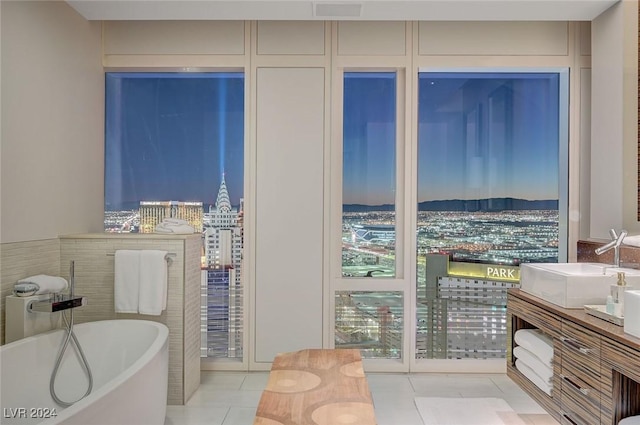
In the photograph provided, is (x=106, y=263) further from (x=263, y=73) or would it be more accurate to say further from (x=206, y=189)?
(x=263, y=73)

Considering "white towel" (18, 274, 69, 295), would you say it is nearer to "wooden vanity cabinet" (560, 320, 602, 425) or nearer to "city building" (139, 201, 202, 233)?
"city building" (139, 201, 202, 233)

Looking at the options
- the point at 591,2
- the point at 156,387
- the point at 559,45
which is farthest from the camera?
the point at 559,45

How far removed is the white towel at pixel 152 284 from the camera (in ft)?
9.88

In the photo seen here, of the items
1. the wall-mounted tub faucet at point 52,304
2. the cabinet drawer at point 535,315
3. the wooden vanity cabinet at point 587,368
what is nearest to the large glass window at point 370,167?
the cabinet drawer at point 535,315

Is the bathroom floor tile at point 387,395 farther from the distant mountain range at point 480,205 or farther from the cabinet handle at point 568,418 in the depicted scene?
the distant mountain range at point 480,205

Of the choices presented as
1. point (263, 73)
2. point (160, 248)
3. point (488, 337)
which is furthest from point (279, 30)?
point (488, 337)

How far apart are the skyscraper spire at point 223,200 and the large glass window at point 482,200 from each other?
5.03ft

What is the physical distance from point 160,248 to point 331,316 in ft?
4.54

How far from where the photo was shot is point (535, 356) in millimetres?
2520

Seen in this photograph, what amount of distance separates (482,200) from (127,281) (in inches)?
105

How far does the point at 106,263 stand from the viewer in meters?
3.16

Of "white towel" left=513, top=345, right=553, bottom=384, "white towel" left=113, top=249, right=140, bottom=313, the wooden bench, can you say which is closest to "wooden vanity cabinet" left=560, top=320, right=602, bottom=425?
"white towel" left=513, top=345, right=553, bottom=384

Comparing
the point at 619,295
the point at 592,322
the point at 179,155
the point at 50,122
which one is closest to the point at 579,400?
the point at 592,322

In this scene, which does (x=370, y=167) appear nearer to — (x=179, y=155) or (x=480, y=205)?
(x=480, y=205)
